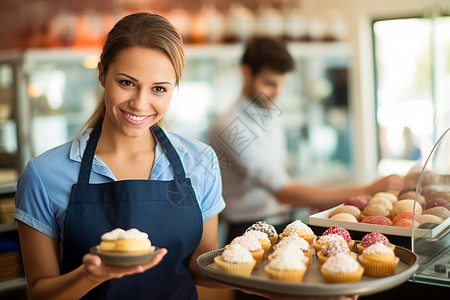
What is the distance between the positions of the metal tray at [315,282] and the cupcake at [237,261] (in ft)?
0.07

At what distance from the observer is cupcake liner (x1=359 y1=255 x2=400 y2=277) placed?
1330mm

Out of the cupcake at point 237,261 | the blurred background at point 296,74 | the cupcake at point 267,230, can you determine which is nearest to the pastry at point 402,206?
the cupcake at point 267,230

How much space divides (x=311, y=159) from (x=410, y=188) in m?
3.00

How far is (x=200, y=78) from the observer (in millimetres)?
4422

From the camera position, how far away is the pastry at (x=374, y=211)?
185cm

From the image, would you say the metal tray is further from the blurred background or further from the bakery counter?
the blurred background

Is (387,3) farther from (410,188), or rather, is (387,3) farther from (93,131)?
(93,131)

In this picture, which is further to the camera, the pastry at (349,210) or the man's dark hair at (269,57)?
the man's dark hair at (269,57)

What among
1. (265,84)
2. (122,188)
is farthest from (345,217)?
(265,84)

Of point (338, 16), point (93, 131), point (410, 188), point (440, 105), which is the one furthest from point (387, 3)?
point (93, 131)

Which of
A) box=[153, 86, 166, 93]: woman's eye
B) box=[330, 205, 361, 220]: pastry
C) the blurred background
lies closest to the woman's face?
box=[153, 86, 166, 93]: woman's eye

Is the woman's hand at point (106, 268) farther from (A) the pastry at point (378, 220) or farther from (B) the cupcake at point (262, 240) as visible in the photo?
(A) the pastry at point (378, 220)

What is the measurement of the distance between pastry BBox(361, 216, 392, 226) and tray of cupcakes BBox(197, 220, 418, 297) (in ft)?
0.72

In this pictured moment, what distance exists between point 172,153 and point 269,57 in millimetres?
1524
